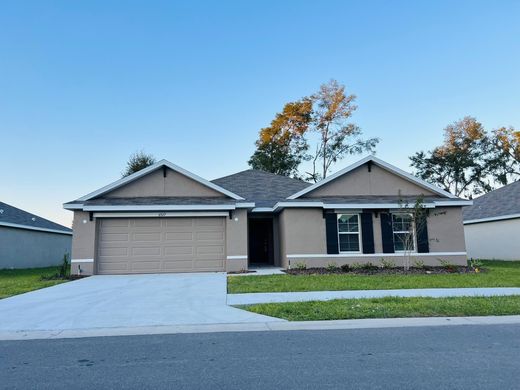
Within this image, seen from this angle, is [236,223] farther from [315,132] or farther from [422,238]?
[315,132]

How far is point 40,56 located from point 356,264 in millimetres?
15825

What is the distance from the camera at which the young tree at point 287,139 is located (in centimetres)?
3416

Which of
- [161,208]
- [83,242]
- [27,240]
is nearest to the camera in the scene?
[83,242]

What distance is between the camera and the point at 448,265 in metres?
14.2

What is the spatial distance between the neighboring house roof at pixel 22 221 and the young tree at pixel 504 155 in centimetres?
4126

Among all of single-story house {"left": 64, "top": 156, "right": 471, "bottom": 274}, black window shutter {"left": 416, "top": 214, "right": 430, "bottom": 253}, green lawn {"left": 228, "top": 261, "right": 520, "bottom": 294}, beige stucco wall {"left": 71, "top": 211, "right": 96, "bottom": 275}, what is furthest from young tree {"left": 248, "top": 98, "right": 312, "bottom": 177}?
green lawn {"left": 228, "top": 261, "right": 520, "bottom": 294}

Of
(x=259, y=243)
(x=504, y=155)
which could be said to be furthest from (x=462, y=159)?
(x=259, y=243)

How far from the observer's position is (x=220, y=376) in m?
3.68

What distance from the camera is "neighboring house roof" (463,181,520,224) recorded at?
64.7 ft

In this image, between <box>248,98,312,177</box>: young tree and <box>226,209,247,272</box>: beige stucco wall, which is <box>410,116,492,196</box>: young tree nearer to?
<box>248,98,312,177</box>: young tree

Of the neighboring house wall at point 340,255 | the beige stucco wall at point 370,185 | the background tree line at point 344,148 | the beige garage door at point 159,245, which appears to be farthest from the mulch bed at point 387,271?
the background tree line at point 344,148

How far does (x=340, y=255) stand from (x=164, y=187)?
26.1ft

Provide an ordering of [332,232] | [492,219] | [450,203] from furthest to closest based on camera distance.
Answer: [492,219]
[450,203]
[332,232]

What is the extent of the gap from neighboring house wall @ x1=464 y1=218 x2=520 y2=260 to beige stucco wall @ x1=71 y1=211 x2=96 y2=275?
20.8 metres
